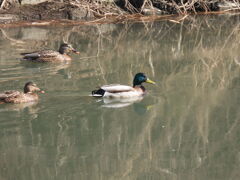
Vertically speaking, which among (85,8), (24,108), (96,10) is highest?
(85,8)

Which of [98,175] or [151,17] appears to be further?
[151,17]

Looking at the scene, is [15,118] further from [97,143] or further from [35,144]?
[97,143]

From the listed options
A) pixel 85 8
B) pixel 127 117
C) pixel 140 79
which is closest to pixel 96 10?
pixel 85 8

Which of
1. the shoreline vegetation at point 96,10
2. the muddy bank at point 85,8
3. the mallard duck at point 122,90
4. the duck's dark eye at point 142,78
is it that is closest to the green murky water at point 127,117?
the mallard duck at point 122,90

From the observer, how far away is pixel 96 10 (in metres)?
20.8

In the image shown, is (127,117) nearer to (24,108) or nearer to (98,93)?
(98,93)

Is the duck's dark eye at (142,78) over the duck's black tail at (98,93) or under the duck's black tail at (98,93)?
over

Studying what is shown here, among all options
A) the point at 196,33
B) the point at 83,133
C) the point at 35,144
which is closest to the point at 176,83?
the point at 83,133

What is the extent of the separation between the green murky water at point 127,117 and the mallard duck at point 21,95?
0.38 feet

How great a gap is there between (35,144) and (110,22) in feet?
40.9

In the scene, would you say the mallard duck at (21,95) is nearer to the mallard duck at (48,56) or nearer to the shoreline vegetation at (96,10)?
the mallard duck at (48,56)

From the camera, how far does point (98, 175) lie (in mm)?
6871

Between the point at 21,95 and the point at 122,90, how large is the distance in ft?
6.16

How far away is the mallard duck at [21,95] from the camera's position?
9539 mm
